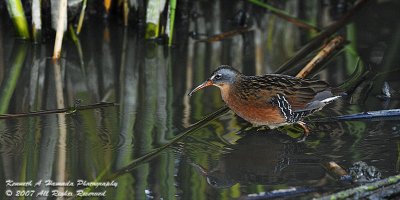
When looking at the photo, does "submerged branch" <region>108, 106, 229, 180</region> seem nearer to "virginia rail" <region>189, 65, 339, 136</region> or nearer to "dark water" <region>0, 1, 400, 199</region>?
"dark water" <region>0, 1, 400, 199</region>

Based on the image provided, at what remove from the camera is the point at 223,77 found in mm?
5355

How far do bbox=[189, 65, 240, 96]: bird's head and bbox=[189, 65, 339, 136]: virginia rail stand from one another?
3.7 inches

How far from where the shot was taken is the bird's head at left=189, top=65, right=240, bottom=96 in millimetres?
5344

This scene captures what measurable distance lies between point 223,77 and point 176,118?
0.44 m

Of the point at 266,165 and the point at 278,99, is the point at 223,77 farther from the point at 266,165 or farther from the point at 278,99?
the point at 266,165

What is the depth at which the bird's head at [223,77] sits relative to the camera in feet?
17.5

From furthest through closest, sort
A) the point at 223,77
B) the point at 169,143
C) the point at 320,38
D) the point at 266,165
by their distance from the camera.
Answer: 1. the point at 320,38
2. the point at 223,77
3. the point at 169,143
4. the point at 266,165

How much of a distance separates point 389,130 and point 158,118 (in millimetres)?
1558

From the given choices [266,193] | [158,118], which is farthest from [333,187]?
[158,118]

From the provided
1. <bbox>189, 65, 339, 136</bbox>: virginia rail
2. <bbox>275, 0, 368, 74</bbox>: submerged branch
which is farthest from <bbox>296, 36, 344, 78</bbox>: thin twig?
<bbox>189, 65, 339, 136</bbox>: virginia rail

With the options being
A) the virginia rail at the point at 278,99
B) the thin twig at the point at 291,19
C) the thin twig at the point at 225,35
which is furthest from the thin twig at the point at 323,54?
the thin twig at the point at 225,35

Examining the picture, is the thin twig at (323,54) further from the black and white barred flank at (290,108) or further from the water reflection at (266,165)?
the water reflection at (266,165)

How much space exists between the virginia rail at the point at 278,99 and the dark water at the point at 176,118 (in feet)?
0.40

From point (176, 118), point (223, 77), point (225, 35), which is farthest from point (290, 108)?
point (225, 35)
